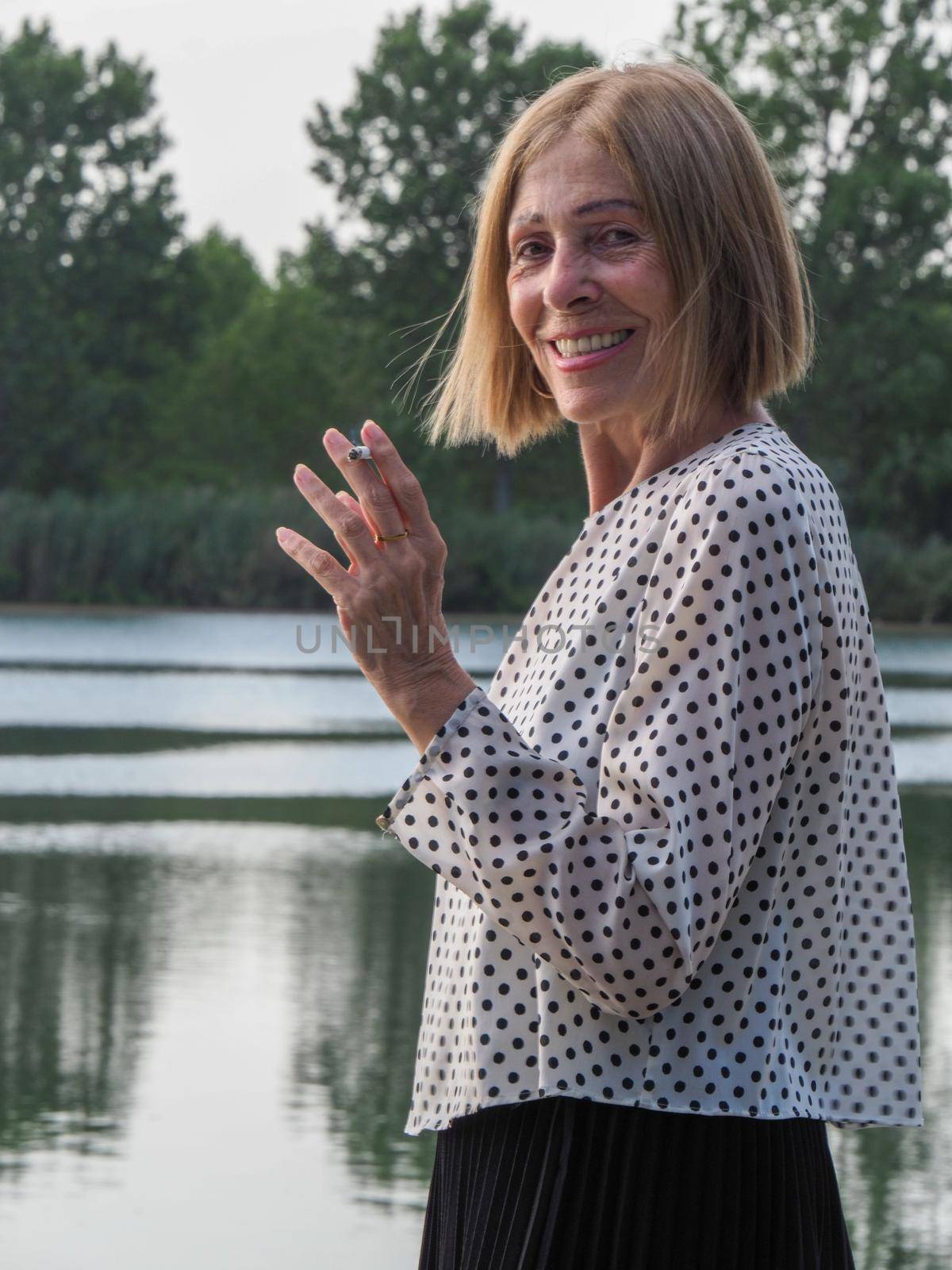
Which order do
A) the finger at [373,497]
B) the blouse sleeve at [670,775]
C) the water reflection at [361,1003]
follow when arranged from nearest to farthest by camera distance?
the blouse sleeve at [670,775] < the finger at [373,497] < the water reflection at [361,1003]

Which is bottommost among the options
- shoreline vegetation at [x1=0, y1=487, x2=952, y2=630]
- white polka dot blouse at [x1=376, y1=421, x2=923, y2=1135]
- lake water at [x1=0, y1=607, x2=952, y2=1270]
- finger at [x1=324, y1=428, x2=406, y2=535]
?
lake water at [x1=0, y1=607, x2=952, y2=1270]

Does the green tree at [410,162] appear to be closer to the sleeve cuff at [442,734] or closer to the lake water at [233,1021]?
the lake water at [233,1021]

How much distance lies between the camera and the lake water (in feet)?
14.9

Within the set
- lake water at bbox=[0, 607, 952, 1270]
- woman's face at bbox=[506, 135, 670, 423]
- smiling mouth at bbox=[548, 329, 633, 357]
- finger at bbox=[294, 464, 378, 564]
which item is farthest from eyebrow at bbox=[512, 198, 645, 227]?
lake water at bbox=[0, 607, 952, 1270]

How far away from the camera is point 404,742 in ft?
51.6

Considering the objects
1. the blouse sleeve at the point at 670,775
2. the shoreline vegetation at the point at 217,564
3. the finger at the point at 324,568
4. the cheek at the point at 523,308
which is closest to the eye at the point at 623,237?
the cheek at the point at 523,308

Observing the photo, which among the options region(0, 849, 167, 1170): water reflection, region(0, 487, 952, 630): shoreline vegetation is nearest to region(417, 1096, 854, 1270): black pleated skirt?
region(0, 849, 167, 1170): water reflection

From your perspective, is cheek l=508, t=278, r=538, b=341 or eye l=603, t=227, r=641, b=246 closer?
eye l=603, t=227, r=641, b=246

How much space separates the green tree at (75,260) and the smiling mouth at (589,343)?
48.8m

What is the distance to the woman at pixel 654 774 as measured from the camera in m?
1.39

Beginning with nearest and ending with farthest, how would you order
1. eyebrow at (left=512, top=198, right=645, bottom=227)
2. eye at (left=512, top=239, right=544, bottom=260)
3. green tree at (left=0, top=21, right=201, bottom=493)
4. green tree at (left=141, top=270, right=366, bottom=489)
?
eyebrow at (left=512, top=198, right=645, bottom=227)
eye at (left=512, top=239, right=544, bottom=260)
green tree at (left=0, top=21, right=201, bottom=493)
green tree at (left=141, top=270, right=366, bottom=489)

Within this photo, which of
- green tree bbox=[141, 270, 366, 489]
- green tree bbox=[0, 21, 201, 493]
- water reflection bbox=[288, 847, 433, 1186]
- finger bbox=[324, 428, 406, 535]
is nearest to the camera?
finger bbox=[324, 428, 406, 535]

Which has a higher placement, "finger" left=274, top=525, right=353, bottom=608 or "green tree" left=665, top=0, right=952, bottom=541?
"green tree" left=665, top=0, right=952, bottom=541

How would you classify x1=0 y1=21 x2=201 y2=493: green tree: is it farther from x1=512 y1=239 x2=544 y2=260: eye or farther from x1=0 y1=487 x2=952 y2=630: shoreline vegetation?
x1=512 y1=239 x2=544 y2=260: eye
